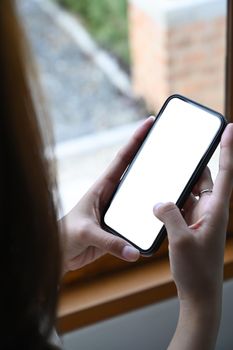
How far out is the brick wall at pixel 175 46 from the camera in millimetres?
1469

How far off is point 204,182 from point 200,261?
4.0 inches

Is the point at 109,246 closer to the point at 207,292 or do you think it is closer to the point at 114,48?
the point at 207,292

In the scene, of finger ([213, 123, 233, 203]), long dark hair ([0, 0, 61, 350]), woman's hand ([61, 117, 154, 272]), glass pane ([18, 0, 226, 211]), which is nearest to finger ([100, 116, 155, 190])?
woman's hand ([61, 117, 154, 272])

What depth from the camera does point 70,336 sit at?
2.77 ft

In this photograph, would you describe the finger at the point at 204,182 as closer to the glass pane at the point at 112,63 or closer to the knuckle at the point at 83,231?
the knuckle at the point at 83,231

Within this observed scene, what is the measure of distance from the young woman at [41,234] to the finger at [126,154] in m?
0.06

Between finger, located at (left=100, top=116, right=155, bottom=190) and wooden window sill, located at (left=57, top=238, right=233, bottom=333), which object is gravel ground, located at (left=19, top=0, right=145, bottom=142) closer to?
wooden window sill, located at (left=57, top=238, right=233, bottom=333)

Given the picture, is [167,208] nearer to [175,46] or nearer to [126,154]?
[126,154]

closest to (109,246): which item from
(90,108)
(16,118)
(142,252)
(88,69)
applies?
(142,252)

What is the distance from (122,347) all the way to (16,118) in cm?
55

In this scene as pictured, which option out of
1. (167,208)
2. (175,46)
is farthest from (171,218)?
(175,46)

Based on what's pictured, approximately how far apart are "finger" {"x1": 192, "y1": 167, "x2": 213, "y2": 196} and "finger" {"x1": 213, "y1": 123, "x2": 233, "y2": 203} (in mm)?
49

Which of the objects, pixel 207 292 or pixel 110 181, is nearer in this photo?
pixel 207 292

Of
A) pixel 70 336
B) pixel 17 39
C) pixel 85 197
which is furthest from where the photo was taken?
pixel 70 336
